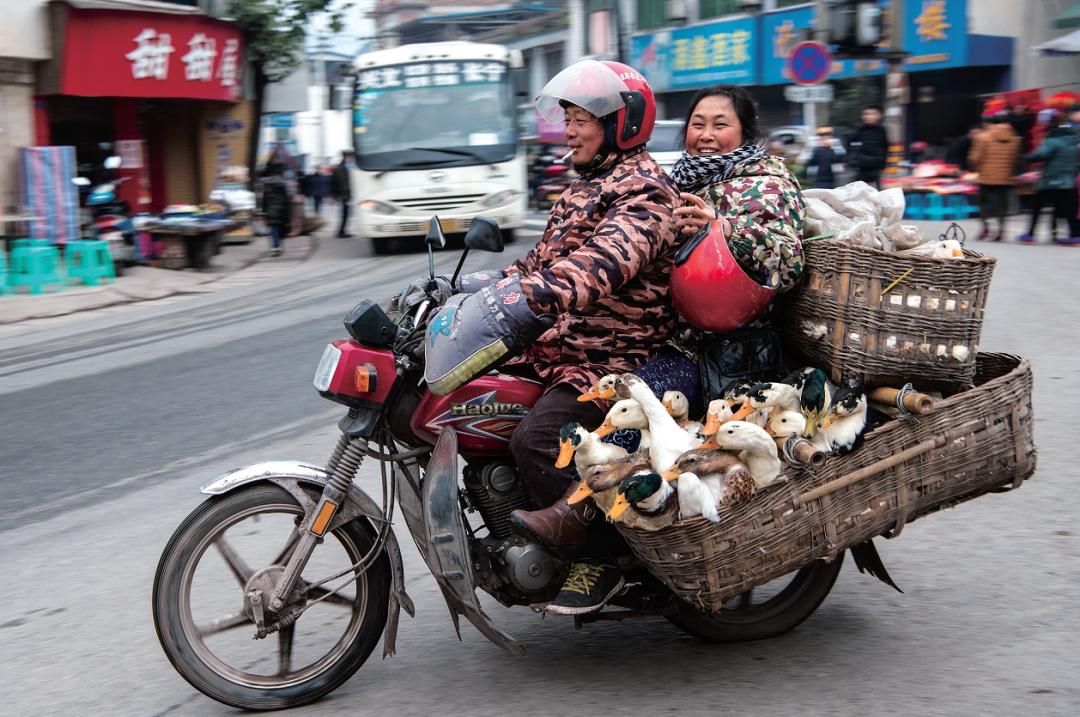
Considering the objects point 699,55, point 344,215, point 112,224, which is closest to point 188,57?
point 344,215

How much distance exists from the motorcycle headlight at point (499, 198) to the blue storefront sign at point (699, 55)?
53.3 ft

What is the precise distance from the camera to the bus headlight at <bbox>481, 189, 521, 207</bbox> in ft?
57.3

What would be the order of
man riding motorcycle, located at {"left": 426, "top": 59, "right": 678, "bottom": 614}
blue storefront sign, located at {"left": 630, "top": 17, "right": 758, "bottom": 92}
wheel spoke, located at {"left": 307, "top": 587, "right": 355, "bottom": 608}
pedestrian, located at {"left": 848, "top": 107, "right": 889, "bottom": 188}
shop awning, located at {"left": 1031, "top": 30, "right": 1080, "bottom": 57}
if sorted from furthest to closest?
1. blue storefront sign, located at {"left": 630, "top": 17, "right": 758, "bottom": 92}
2. shop awning, located at {"left": 1031, "top": 30, "right": 1080, "bottom": 57}
3. pedestrian, located at {"left": 848, "top": 107, "right": 889, "bottom": 188}
4. wheel spoke, located at {"left": 307, "top": 587, "right": 355, "bottom": 608}
5. man riding motorcycle, located at {"left": 426, "top": 59, "right": 678, "bottom": 614}

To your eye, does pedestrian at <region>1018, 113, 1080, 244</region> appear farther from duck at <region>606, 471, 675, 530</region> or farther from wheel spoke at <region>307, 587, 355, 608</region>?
wheel spoke at <region>307, 587, 355, 608</region>

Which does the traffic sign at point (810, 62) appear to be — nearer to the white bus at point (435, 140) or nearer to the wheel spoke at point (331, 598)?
the white bus at point (435, 140)

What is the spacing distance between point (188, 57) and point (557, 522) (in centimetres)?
1969

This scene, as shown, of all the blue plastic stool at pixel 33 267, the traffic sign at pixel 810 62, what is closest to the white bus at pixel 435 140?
the blue plastic stool at pixel 33 267

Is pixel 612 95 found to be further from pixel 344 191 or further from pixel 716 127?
pixel 344 191

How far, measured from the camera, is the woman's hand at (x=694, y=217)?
10.5 ft

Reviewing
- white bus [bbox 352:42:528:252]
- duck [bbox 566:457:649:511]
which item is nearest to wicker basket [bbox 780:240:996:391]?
duck [bbox 566:457:649:511]

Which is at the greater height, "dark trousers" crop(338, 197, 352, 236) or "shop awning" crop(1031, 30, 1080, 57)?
"shop awning" crop(1031, 30, 1080, 57)

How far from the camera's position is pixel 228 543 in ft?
10.9

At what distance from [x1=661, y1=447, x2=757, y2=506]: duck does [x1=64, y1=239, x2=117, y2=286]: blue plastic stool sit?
46.8 ft

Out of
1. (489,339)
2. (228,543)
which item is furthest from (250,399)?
(489,339)
